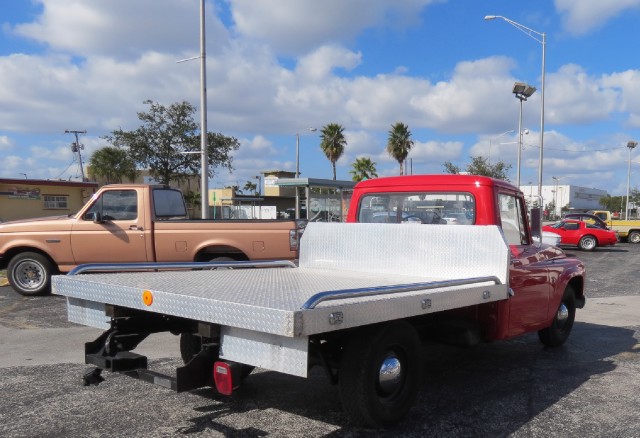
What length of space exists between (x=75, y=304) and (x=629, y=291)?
11.7m

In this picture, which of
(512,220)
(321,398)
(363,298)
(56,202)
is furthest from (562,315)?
(56,202)

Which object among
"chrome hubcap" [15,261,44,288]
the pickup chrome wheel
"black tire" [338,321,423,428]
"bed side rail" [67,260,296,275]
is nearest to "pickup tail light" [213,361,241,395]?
"black tire" [338,321,423,428]

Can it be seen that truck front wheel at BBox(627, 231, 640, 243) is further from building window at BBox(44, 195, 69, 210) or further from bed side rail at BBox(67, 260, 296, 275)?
building window at BBox(44, 195, 69, 210)

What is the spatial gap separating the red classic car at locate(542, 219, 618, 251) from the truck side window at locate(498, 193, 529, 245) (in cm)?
1972

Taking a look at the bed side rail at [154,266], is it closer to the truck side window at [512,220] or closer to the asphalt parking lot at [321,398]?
the asphalt parking lot at [321,398]

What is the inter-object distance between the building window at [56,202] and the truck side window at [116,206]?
22058mm

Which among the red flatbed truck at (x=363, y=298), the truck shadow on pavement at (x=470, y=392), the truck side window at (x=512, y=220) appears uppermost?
the truck side window at (x=512, y=220)

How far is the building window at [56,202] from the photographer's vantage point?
29422 mm

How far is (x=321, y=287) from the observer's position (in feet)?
14.1

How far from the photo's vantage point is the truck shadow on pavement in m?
4.26

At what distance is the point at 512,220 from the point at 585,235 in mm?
20870

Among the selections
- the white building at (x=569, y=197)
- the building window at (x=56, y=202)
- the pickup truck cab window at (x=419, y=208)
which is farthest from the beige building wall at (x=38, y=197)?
the white building at (x=569, y=197)

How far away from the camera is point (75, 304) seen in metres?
4.36

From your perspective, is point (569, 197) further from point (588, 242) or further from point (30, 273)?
point (30, 273)
